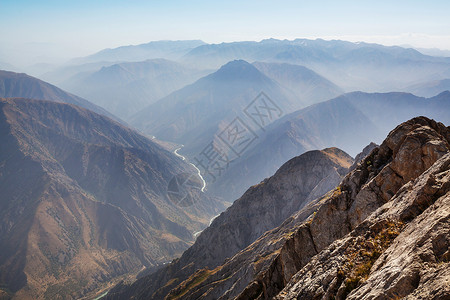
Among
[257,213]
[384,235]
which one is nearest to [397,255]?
[384,235]

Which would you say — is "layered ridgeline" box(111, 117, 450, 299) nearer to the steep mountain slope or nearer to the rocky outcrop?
the rocky outcrop

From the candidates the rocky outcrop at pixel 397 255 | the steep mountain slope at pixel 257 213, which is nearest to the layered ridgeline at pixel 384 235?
the rocky outcrop at pixel 397 255

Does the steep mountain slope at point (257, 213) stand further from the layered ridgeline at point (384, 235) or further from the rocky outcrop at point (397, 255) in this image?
the rocky outcrop at point (397, 255)

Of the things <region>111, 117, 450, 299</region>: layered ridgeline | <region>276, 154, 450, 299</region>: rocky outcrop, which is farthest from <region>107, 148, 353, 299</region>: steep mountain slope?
<region>276, 154, 450, 299</region>: rocky outcrop

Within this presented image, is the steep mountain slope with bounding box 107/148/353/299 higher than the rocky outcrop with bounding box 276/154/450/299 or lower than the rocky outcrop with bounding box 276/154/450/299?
lower

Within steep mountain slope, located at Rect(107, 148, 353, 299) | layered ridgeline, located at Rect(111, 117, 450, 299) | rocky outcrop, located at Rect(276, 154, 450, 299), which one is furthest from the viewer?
steep mountain slope, located at Rect(107, 148, 353, 299)

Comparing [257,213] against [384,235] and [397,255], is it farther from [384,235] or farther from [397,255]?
[397,255]
